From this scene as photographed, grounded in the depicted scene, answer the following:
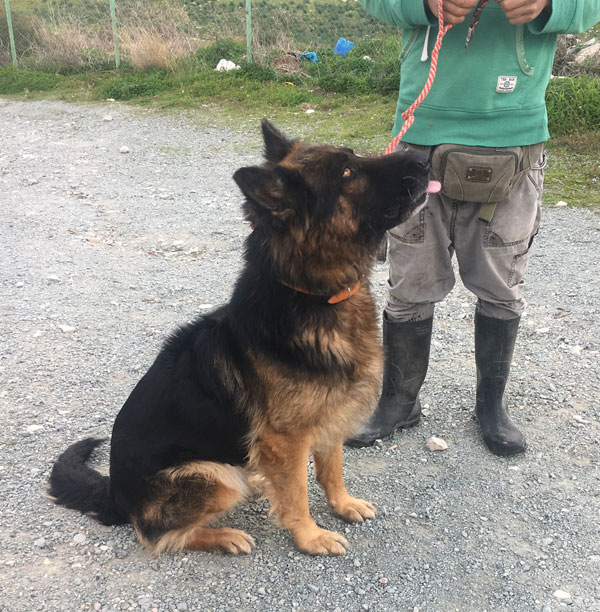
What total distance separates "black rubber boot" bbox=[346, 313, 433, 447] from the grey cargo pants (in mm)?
83

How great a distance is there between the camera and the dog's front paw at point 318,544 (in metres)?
2.78

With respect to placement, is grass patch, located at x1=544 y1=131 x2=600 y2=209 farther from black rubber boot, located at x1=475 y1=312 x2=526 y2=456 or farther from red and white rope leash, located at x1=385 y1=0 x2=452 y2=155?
red and white rope leash, located at x1=385 y1=0 x2=452 y2=155

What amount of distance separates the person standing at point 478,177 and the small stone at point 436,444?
217 mm

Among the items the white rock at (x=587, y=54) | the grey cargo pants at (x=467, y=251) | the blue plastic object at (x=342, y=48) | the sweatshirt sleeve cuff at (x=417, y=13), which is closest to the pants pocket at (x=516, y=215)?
the grey cargo pants at (x=467, y=251)

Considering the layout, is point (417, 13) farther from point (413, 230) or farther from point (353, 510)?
point (353, 510)

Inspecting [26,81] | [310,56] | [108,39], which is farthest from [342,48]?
[26,81]

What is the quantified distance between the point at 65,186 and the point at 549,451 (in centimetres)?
666

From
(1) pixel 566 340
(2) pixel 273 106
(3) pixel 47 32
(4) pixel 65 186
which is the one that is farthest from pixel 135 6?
(1) pixel 566 340

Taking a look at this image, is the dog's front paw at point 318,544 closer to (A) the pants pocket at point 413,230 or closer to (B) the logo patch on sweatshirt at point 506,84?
(A) the pants pocket at point 413,230

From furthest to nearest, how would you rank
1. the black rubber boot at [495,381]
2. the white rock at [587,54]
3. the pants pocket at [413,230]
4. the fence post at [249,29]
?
the fence post at [249,29], the white rock at [587,54], the black rubber boot at [495,381], the pants pocket at [413,230]

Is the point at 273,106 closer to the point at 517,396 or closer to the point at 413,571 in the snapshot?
the point at 517,396

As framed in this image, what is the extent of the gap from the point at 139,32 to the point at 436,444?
13.3 meters

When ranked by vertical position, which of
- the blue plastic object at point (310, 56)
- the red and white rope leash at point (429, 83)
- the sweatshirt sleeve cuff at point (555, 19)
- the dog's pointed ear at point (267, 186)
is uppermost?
the sweatshirt sleeve cuff at point (555, 19)

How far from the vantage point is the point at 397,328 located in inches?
134
